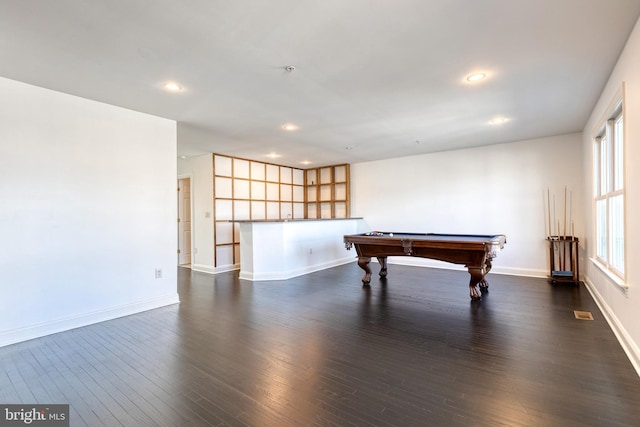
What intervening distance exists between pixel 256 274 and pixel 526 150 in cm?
559

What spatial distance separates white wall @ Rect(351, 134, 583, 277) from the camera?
17.5 ft

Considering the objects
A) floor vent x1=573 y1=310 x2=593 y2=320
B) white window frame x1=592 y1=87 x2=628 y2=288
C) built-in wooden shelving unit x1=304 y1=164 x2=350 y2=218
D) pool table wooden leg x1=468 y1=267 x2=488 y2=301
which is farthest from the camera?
built-in wooden shelving unit x1=304 y1=164 x2=350 y2=218

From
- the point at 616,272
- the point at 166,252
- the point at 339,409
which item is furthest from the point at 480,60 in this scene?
the point at 166,252

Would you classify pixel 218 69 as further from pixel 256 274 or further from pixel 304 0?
pixel 256 274

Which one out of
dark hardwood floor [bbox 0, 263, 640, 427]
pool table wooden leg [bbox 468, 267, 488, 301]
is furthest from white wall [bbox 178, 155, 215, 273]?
A: pool table wooden leg [bbox 468, 267, 488, 301]

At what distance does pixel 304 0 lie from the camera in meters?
1.86

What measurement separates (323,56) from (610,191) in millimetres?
3481

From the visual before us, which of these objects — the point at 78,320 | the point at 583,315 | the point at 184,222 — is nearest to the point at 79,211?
the point at 78,320

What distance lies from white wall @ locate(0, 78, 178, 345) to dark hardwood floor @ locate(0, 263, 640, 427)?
31 centimetres

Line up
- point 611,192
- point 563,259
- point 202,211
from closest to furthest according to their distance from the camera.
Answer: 1. point 611,192
2. point 563,259
3. point 202,211

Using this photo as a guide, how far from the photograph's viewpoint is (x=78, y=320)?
10.8ft

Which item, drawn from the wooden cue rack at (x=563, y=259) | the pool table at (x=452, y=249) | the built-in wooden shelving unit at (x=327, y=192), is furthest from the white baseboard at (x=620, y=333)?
the built-in wooden shelving unit at (x=327, y=192)

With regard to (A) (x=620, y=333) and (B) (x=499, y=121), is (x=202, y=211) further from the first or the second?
(A) (x=620, y=333)

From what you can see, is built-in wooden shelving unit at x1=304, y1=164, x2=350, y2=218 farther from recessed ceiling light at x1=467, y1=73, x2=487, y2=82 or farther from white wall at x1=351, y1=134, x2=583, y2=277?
recessed ceiling light at x1=467, y1=73, x2=487, y2=82
